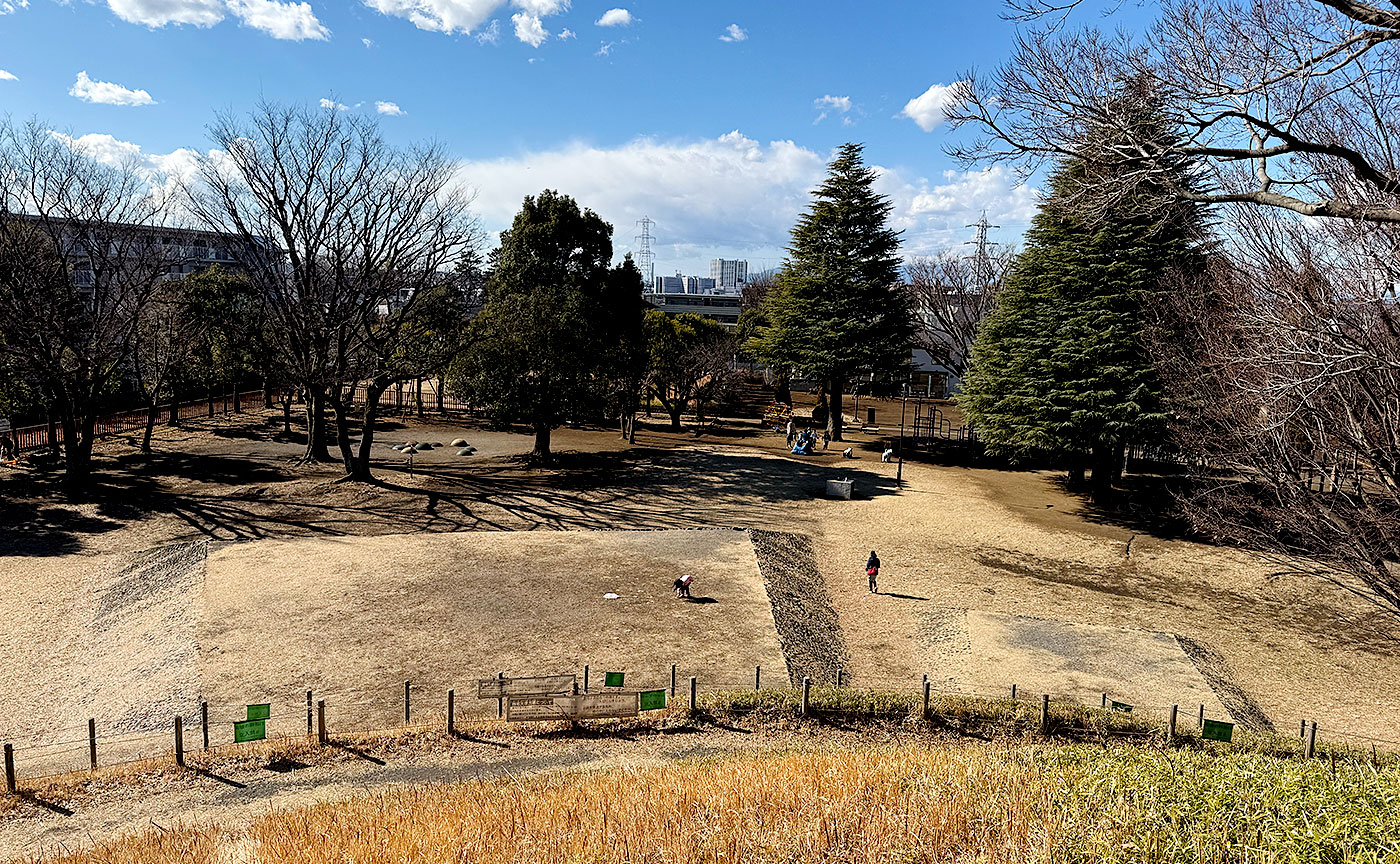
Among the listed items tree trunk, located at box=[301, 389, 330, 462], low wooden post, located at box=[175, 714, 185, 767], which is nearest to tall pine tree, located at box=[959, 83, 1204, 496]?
low wooden post, located at box=[175, 714, 185, 767]

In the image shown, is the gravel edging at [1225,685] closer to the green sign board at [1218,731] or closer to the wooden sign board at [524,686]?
the green sign board at [1218,731]

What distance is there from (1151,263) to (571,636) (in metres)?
22.9

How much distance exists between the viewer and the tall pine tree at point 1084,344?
25062 millimetres

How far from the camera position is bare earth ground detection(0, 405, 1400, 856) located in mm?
13758

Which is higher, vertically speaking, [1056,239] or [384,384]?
[1056,239]

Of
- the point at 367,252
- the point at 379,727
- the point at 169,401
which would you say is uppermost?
the point at 367,252

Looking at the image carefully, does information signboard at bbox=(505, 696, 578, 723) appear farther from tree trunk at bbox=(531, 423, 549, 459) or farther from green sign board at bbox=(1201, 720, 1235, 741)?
tree trunk at bbox=(531, 423, 549, 459)

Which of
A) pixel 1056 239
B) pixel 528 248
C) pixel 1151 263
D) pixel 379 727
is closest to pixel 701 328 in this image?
pixel 528 248

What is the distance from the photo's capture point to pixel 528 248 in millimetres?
34531

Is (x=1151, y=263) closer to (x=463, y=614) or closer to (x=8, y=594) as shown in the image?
(x=463, y=614)

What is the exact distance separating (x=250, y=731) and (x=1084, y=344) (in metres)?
25.9

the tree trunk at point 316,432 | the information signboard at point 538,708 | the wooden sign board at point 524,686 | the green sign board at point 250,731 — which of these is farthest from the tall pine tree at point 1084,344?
the tree trunk at point 316,432

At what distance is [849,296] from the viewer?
3844 centimetres

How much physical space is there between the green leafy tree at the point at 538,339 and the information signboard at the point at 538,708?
18.3 metres
